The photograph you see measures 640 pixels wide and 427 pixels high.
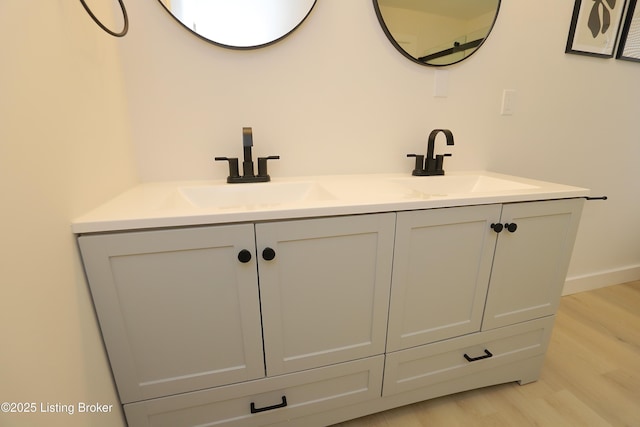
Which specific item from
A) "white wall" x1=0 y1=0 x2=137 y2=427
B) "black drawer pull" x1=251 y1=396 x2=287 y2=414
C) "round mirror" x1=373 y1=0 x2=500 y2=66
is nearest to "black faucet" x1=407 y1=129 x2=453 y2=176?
"round mirror" x1=373 y1=0 x2=500 y2=66

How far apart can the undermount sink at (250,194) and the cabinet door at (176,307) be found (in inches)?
12.6

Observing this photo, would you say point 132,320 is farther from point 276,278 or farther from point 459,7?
point 459,7

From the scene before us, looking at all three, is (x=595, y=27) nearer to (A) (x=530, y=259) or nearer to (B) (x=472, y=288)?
(A) (x=530, y=259)

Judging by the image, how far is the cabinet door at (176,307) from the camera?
2.44 ft

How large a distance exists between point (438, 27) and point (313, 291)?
1275 mm

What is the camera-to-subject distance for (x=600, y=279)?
2059mm

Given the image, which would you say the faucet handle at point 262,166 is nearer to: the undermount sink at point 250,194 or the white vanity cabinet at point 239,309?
the undermount sink at point 250,194

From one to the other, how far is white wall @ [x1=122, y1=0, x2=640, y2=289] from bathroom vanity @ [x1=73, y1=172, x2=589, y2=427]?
210mm

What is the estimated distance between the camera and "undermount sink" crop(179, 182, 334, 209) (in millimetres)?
1093

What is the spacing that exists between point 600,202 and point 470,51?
1.38 metres

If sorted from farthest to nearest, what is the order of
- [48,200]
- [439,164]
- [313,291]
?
[439,164]
[313,291]
[48,200]

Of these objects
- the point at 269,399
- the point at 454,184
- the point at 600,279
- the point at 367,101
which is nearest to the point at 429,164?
the point at 454,184

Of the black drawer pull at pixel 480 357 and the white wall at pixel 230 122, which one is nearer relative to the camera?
the white wall at pixel 230 122

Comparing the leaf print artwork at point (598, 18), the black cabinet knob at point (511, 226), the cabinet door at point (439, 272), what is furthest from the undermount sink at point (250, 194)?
the leaf print artwork at point (598, 18)
